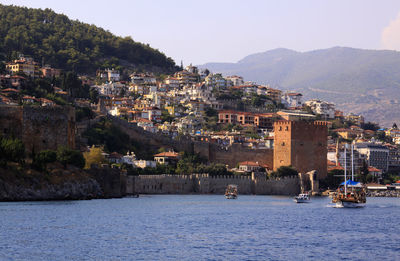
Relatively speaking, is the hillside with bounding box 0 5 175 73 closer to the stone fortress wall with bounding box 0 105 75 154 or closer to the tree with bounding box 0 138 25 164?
the stone fortress wall with bounding box 0 105 75 154

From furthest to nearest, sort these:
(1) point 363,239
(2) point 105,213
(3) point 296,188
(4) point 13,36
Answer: (4) point 13,36 < (3) point 296,188 < (2) point 105,213 < (1) point 363,239

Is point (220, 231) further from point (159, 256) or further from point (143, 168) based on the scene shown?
point (143, 168)

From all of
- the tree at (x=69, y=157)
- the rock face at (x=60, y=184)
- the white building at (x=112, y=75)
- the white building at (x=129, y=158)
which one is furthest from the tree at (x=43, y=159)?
the white building at (x=112, y=75)

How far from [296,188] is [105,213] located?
35324 mm

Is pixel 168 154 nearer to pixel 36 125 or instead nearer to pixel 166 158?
pixel 166 158

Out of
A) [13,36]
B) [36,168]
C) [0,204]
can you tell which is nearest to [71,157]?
[36,168]

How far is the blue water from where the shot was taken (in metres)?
27.8

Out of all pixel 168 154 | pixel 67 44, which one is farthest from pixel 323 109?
pixel 168 154

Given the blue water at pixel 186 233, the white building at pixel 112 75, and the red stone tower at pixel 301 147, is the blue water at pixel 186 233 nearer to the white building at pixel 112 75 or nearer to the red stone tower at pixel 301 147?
the red stone tower at pixel 301 147

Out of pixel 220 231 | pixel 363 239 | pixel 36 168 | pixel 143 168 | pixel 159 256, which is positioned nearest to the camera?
pixel 159 256

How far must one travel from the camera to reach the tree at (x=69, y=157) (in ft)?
168

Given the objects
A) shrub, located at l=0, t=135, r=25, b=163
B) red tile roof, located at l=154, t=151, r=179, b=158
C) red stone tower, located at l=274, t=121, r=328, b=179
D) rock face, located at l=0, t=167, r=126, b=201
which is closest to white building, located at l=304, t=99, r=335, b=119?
red stone tower, located at l=274, t=121, r=328, b=179

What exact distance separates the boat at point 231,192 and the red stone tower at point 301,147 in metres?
9.71

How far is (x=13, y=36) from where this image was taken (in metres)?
112
